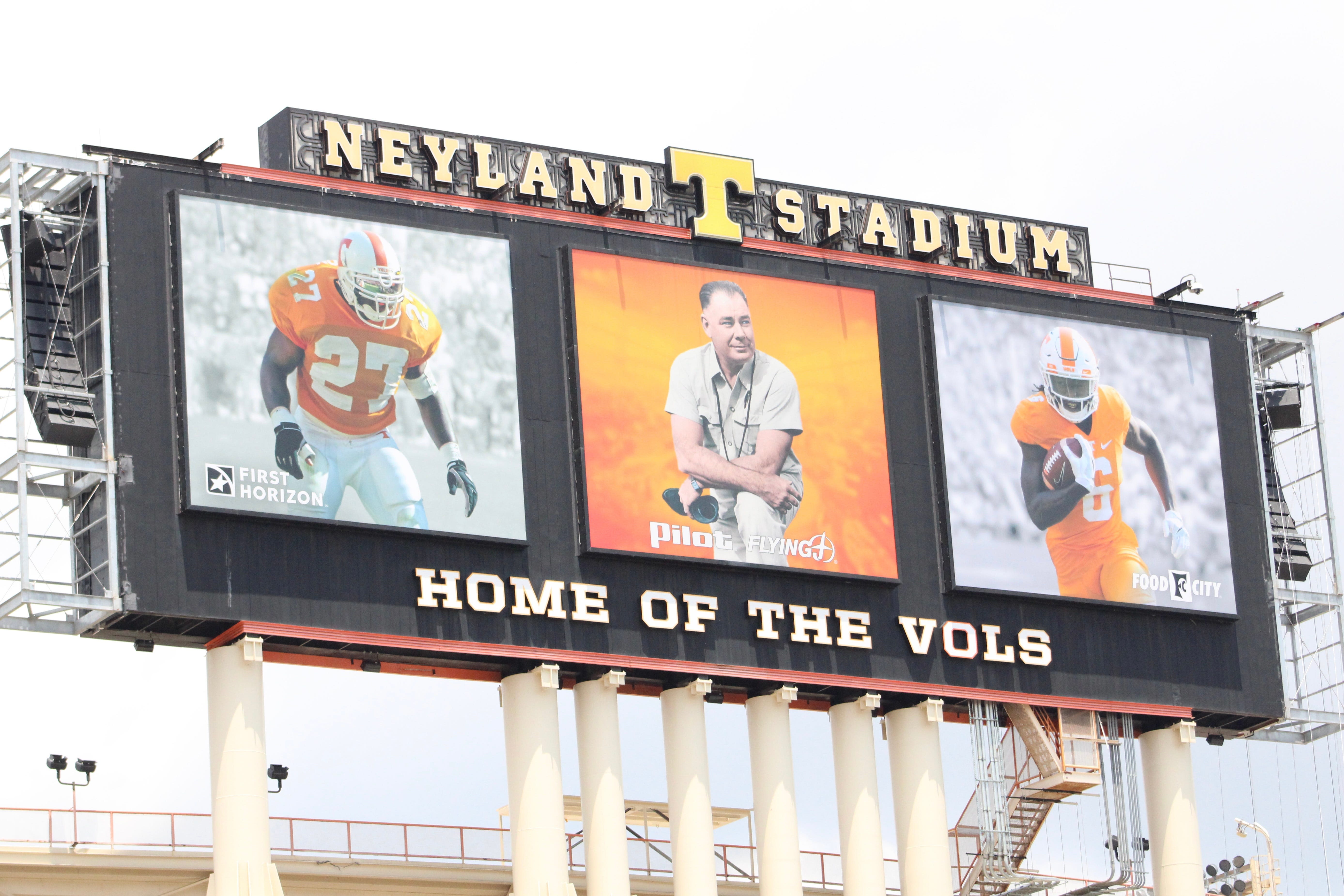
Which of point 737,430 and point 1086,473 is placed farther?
point 1086,473

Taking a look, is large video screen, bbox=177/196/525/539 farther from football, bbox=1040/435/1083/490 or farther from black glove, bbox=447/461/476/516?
football, bbox=1040/435/1083/490

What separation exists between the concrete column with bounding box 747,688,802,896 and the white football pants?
7.51 m

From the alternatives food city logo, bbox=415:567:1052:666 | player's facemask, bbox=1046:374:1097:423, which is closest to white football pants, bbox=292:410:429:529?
food city logo, bbox=415:567:1052:666

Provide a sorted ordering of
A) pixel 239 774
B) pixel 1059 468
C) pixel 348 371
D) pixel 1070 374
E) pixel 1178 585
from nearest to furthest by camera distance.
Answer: pixel 239 774, pixel 348 371, pixel 1059 468, pixel 1178 585, pixel 1070 374

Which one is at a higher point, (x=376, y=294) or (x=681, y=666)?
(x=376, y=294)

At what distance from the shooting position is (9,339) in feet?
172

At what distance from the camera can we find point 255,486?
51938 mm

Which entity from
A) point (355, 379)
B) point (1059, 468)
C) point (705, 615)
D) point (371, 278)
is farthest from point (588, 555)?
point (1059, 468)

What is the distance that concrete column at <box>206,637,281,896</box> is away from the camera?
165 ft

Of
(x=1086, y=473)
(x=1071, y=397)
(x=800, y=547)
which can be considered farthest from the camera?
(x=1071, y=397)

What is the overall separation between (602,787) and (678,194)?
11.4m

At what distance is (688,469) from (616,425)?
1566mm

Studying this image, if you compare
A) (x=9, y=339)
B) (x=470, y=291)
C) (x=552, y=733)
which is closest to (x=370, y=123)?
(x=470, y=291)

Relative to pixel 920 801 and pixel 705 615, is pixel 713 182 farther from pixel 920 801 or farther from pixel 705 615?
pixel 920 801
